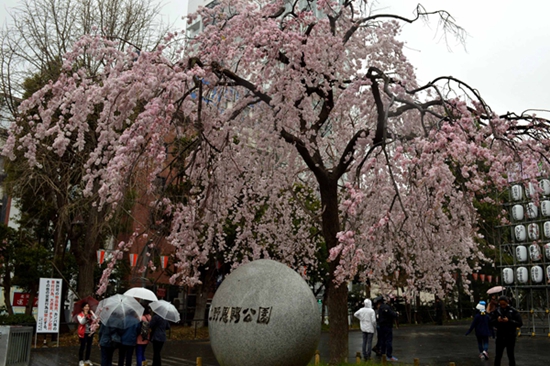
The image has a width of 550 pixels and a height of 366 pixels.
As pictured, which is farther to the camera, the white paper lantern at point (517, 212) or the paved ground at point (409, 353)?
the white paper lantern at point (517, 212)

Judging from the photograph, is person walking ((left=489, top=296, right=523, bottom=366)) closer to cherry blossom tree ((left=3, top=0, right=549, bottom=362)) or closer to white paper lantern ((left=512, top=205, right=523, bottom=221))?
cherry blossom tree ((left=3, top=0, right=549, bottom=362))

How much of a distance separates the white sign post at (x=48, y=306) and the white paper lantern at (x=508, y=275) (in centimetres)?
2143

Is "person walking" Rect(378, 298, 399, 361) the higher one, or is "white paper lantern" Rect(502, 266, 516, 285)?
"white paper lantern" Rect(502, 266, 516, 285)

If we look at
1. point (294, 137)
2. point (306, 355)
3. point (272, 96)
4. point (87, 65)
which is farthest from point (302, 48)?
point (87, 65)

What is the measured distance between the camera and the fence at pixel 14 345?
11.3m

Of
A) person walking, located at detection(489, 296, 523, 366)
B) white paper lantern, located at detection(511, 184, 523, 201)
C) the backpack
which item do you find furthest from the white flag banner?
white paper lantern, located at detection(511, 184, 523, 201)

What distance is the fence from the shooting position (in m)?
11.3

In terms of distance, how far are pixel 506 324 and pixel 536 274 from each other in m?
14.6

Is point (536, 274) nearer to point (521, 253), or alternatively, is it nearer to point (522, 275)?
point (522, 275)

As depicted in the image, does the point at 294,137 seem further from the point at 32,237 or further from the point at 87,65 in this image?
the point at 32,237

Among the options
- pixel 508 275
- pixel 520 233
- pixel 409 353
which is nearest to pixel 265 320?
pixel 409 353

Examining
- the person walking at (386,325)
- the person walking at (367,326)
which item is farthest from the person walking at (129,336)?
the person walking at (386,325)

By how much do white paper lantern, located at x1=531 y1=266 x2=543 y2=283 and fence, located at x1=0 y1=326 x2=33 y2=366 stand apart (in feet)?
73.1

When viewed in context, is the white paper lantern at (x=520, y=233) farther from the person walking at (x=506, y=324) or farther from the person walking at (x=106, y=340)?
the person walking at (x=106, y=340)
